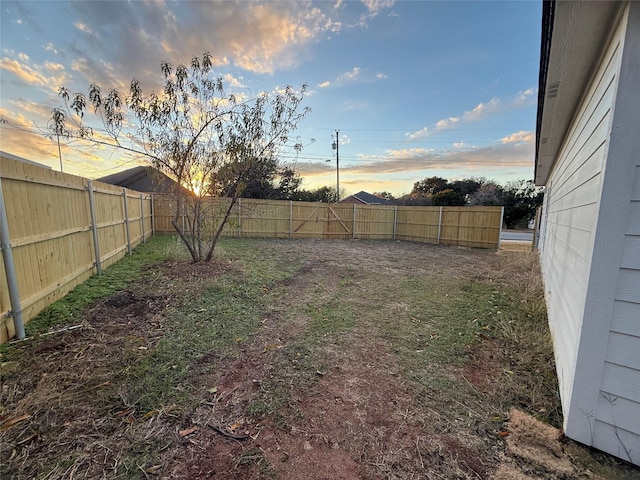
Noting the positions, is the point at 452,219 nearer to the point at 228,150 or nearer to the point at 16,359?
the point at 228,150

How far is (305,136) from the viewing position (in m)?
5.86

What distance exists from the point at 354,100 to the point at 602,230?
29.8 feet

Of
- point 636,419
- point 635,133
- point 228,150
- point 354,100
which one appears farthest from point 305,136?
point 636,419

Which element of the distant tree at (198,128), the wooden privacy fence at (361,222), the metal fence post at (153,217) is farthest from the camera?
the wooden privacy fence at (361,222)

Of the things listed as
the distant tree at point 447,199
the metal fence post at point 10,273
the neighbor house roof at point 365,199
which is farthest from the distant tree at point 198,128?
the neighbor house roof at point 365,199

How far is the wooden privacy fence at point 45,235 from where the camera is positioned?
240cm

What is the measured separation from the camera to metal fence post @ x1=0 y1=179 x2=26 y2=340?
90.6 inches

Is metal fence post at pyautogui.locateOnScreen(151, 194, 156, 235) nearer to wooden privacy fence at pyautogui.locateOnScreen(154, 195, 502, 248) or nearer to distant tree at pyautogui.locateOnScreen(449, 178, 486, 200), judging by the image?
wooden privacy fence at pyautogui.locateOnScreen(154, 195, 502, 248)

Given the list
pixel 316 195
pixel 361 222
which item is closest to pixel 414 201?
pixel 316 195

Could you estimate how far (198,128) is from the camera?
505 centimetres

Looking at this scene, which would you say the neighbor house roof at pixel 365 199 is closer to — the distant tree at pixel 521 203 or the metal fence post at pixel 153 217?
the distant tree at pixel 521 203

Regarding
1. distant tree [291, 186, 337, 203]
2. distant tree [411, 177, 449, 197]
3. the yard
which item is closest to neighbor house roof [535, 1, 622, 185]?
the yard

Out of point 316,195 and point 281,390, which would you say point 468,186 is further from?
point 281,390

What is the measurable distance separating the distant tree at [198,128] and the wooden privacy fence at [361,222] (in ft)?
14.8
